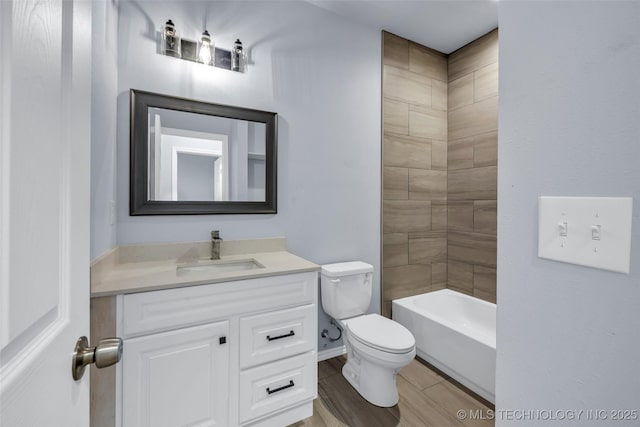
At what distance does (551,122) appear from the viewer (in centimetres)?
52

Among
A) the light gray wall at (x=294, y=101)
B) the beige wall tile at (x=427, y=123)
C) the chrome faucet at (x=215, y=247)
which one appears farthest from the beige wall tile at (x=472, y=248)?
the chrome faucet at (x=215, y=247)

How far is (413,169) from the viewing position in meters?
2.50

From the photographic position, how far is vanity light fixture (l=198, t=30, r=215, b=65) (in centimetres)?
167

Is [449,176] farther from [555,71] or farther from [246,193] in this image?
[555,71]

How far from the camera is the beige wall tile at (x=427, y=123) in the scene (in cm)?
250

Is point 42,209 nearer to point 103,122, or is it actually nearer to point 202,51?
point 103,122

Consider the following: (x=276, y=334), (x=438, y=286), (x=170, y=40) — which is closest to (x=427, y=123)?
(x=438, y=286)

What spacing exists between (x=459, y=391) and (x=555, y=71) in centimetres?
199

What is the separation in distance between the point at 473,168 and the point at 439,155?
1.11 ft

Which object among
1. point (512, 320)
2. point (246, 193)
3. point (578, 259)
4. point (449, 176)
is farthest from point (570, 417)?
point (449, 176)

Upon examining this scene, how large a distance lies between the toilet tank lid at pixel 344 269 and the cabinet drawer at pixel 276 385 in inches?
22.1

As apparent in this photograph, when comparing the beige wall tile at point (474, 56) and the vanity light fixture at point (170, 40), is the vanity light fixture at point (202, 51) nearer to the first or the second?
the vanity light fixture at point (170, 40)

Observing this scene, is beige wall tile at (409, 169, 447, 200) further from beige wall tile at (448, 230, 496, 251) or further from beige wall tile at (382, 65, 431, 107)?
beige wall tile at (382, 65, 431, 107)

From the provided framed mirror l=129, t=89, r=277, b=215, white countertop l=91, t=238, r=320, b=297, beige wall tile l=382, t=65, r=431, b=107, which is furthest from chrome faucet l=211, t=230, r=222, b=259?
beige wall tile l=382, t=65, r=431, b=107
